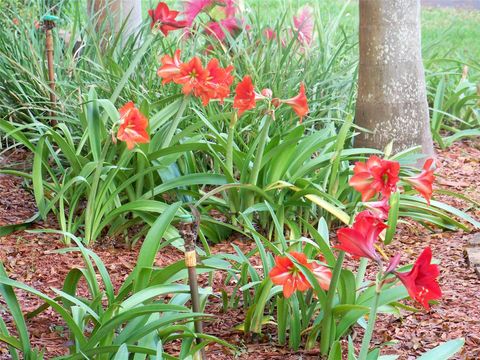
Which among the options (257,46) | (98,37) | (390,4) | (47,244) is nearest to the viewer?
(47,244)

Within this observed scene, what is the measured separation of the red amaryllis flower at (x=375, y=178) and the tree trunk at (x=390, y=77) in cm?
219

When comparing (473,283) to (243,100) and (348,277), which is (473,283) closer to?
(348,277)

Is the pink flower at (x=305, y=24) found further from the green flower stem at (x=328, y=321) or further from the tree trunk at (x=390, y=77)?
the green flower stem at (x=328, y=321)

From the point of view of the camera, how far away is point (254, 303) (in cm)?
282

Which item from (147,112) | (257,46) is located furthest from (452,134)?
(147,112)

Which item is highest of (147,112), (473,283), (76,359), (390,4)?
(390,4)

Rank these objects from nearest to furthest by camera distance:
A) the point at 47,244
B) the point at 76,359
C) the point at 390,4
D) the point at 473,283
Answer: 1. the point at 76,359
2. the point at 473,283
3. the point at 47,244
4. the point at 390,4

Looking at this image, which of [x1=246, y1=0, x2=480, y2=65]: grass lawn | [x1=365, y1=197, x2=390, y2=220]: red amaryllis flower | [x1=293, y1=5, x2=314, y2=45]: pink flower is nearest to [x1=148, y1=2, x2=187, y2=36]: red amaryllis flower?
[x1=293, y1=5, x2=314, y2=45]: pink flower

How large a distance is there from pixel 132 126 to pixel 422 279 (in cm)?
153

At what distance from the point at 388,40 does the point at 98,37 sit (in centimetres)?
170

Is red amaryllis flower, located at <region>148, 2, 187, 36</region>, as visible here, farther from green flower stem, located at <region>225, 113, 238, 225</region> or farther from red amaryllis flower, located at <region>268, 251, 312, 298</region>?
red amaryllis flower, located at <region>268, 251, 312, 298</region>

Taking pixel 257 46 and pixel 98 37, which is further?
pixel 257 46

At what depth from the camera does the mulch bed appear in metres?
2.79

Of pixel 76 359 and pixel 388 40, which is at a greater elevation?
pixel 388 40
